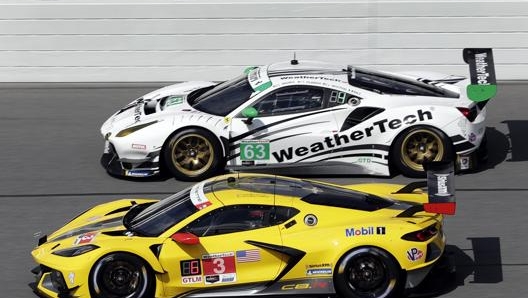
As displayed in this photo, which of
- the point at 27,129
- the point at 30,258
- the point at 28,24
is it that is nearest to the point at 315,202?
the point at 30,258

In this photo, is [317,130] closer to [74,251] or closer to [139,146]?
[139,146]

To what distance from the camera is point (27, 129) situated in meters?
15.1

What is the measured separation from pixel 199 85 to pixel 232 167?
74.4 inches

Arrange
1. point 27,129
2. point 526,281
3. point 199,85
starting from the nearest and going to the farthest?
1. point 526,281
2. point 199,85
3. point 27,129

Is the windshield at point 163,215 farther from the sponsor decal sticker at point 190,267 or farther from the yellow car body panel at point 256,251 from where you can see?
the sponsor decal sticker at point 190,267

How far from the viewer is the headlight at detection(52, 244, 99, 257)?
908 centimetres

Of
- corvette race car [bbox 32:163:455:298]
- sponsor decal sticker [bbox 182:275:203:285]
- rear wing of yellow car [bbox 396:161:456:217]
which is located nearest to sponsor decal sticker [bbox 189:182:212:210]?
corvette race car [bbox 32:163:455:298]

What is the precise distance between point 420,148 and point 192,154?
8.62ft

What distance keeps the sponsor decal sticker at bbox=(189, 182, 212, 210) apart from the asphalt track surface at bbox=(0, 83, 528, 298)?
1665 millimetres

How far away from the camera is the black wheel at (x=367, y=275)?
29.5 feet

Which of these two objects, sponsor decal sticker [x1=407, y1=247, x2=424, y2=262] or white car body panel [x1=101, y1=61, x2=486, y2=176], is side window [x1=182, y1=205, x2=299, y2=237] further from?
white car body panel [x1=101, y1=61, x2=486, y2=176]

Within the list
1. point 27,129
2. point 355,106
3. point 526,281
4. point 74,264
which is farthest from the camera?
point 27,129

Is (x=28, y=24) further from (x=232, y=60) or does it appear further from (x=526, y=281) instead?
(x=526, y=281)

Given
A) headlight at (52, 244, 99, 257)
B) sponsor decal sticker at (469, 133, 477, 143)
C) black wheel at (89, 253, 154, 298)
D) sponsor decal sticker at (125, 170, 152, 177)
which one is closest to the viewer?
black wheel at (89, 253, 154, 298)
